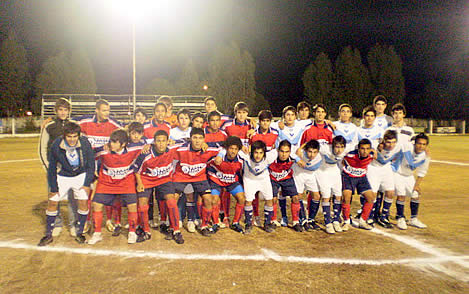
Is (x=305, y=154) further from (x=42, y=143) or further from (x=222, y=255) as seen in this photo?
(x=42, y=143)

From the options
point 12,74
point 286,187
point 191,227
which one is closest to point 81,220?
point 191,227

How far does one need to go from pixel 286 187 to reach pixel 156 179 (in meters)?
2.21

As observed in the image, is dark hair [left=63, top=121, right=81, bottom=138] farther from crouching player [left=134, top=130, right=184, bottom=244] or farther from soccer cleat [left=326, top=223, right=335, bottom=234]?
soccer cleat [left=326, top=223, right=335, bottom=234]

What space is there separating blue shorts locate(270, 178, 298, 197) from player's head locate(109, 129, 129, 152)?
2550 mm

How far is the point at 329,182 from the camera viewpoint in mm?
5566

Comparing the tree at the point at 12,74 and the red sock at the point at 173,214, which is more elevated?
the tree at the point at 12,74

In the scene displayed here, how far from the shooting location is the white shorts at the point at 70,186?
4.93 m

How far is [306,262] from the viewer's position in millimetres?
4199

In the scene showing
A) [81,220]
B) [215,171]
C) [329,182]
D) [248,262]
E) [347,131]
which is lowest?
[248,262]

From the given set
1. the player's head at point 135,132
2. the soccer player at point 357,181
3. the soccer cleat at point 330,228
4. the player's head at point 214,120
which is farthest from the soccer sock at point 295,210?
the player's head at point 135,132

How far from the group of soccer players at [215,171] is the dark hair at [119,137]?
0.05 feet

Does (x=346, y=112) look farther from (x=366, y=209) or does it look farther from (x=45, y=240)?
(x=45, y=240)

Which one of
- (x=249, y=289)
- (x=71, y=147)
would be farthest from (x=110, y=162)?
(x=249, y=289)

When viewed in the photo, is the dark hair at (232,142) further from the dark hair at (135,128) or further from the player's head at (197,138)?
the dark hair at (135,128)
